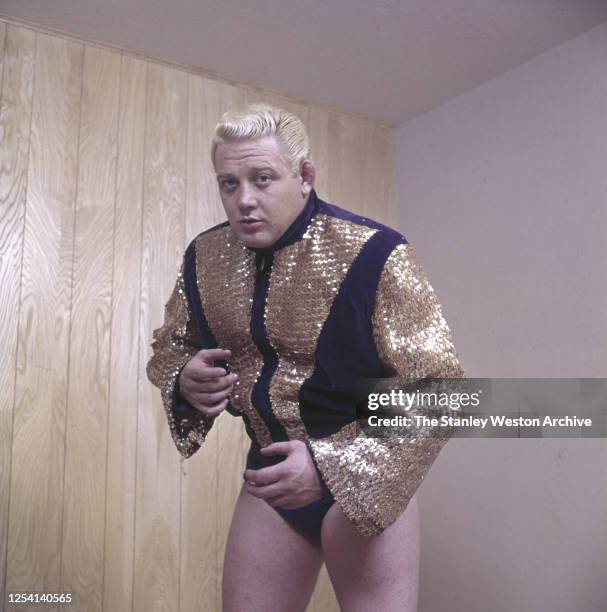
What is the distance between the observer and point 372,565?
3.67 ft

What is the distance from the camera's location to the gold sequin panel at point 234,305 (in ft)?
4.00

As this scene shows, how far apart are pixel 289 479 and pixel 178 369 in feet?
1.27

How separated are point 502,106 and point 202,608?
1902mm

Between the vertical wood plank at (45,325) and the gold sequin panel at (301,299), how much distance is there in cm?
104

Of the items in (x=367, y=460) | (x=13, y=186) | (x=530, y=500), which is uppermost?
(x=13, y=186)

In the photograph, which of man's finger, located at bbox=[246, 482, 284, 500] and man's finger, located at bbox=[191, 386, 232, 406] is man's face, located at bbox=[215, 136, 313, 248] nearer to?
man's finger, located at bbox=[191, 386, 232, 406]

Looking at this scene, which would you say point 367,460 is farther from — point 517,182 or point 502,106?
point 502,106

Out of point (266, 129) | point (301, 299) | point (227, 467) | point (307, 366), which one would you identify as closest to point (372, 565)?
point (307, 366)

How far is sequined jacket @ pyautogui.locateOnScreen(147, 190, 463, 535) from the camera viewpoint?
1.06 meters

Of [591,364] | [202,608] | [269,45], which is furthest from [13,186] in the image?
[591,364]

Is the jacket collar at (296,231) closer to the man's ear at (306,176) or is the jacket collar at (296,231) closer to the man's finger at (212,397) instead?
the man's ear at (306,176)

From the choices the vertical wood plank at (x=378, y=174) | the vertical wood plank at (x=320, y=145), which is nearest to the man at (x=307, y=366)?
the vertical wood plank at (x=320, y=145)

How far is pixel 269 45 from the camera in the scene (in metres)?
2.20

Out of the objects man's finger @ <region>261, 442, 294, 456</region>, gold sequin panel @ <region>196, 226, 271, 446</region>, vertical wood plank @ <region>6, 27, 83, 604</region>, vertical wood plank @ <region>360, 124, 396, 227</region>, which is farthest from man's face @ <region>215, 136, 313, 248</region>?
vertical wood plank @ <region>360, 124, 396, 227</region>
